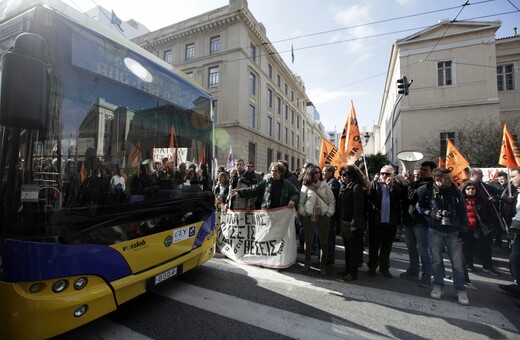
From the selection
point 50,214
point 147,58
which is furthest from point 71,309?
point 147,58

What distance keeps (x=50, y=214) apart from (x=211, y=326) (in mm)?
1963

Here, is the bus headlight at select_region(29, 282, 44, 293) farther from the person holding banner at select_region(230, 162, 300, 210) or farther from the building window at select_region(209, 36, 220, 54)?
the building window at select_region(209, 36, 220, 54)

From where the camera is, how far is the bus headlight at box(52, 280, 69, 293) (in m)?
2.26

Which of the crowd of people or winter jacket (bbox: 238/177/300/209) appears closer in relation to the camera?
the crowd of people

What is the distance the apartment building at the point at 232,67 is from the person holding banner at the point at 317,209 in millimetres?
20944

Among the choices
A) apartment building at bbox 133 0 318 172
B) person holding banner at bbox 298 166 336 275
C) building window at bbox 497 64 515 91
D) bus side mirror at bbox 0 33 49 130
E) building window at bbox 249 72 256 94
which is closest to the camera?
bus side mirror at bbox 0 33 49 130

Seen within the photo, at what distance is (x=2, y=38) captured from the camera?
2.59 metres

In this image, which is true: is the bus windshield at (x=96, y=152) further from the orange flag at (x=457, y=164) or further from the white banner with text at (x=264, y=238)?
the orange flag at (x=457, y=164)

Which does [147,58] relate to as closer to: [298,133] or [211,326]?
[211,326]

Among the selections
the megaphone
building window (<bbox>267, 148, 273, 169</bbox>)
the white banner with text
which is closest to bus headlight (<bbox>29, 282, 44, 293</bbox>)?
the white banner with text

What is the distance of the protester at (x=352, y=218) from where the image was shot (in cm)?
434

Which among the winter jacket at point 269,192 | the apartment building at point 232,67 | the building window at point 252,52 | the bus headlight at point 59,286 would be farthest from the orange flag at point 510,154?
the building window at point 252,52

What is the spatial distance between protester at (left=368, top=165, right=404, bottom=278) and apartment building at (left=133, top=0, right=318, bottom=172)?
21.2m

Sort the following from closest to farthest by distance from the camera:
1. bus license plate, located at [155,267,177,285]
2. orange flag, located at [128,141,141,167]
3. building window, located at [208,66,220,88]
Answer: orange flag, located at [128,141,141,167]
bus license plate, located at [155,267,177,285]
building window, located at [208,66,220,88]
